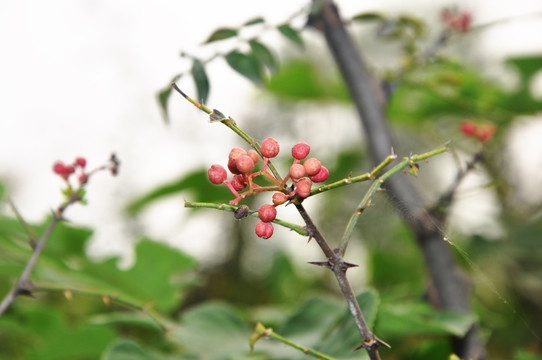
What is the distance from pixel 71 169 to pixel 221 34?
18cm

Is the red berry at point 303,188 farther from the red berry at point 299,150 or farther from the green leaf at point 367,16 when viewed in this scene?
the green leaf at point 367,16

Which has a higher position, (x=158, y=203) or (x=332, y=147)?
(x=332, y=147)

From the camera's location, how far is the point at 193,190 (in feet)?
3.11

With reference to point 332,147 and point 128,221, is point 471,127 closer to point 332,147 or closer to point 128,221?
point 332,147

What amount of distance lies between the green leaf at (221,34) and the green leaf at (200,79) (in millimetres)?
40

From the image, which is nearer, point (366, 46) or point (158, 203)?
point (158, 203)

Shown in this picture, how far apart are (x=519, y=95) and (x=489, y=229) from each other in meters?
0.23

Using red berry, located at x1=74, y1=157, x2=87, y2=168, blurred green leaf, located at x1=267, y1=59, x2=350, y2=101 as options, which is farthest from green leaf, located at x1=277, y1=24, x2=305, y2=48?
blurred green leaf, located at x1=267, y1=59, x2=350, y2=101

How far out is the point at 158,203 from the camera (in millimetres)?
996

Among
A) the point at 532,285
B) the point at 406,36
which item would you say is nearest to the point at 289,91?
the point at 406,36

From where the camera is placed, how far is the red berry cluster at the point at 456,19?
27.4 inches

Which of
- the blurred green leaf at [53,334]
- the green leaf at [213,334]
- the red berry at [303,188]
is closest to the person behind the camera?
the red berry at [303,188]

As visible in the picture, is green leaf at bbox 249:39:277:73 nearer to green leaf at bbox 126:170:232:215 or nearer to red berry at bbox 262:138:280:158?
red berry at bbox 262:138:280:158

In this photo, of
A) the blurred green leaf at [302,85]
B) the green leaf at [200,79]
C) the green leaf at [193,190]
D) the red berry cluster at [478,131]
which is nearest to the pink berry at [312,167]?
the green leaf at [200,79]
